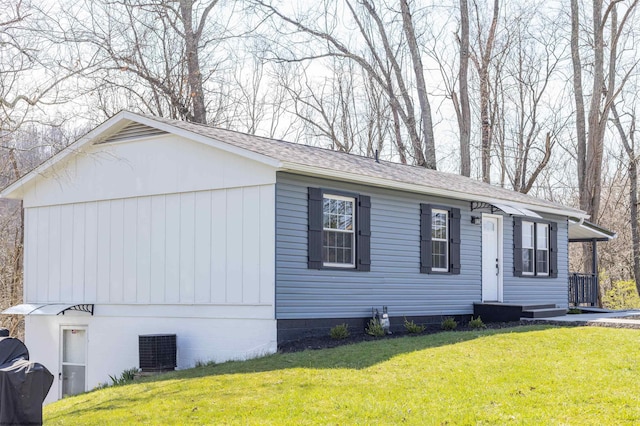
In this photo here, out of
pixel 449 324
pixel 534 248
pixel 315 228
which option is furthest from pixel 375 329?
pixel 534 248

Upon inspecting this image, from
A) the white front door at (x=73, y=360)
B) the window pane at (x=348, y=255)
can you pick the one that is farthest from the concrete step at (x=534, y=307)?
the white front door at (x=73, y=360)

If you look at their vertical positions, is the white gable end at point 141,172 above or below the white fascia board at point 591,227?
above

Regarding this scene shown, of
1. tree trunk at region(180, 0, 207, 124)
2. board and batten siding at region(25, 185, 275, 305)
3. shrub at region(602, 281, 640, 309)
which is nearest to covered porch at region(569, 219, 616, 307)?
shrub at region(602, 281, 640, 309)

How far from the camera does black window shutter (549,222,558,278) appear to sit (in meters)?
20.0

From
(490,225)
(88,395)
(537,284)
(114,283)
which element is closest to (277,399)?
(88,395)

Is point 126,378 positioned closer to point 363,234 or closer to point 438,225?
point 363,234

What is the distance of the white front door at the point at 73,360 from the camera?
1533 centimetres

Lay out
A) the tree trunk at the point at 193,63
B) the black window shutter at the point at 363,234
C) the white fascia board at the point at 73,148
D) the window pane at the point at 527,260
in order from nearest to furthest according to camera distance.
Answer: the black window shutter at the point at 363,234, the white fascia board at the point at 73,148, the window pane at the point at 527,260, the tree trunk at the point at 193,63

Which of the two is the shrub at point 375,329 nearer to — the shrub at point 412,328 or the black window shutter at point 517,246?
the shrub at point 412,328

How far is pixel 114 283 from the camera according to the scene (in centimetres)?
1491

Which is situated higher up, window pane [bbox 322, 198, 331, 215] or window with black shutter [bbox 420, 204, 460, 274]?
window pane [bbox 322, 198, 331, 215]

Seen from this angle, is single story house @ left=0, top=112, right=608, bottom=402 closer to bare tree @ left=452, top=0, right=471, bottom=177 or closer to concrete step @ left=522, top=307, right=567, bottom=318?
concrete step @ left=522, top=307, right=567, bottom=318

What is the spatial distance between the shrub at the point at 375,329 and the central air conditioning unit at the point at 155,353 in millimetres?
3556

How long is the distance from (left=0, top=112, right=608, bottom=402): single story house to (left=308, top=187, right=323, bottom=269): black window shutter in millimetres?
23
